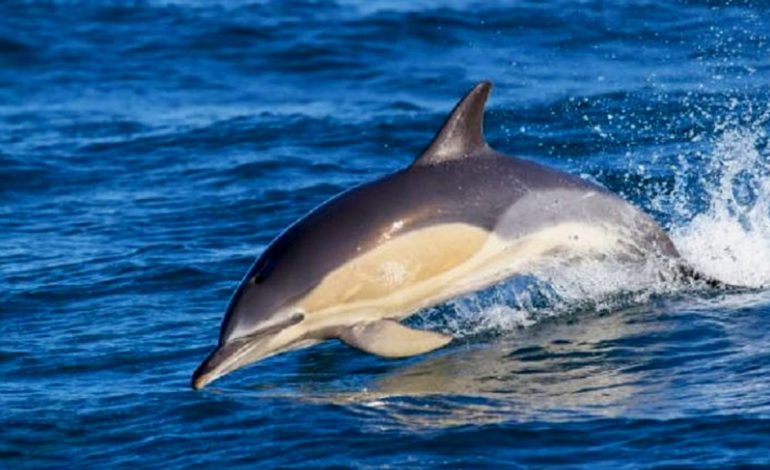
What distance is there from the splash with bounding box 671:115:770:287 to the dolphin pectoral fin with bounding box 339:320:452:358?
Answer: 98.5 inches

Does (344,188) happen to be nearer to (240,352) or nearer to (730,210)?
(730,210)

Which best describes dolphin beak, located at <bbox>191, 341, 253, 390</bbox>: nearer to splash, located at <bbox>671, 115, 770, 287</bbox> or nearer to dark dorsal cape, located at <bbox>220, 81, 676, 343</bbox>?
dark dorsal cape, located at <bbox>220, 81, 676, 343</bbox>

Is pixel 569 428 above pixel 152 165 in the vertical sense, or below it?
below

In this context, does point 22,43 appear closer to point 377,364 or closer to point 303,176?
point 303,176

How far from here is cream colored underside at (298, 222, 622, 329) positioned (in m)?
10.3

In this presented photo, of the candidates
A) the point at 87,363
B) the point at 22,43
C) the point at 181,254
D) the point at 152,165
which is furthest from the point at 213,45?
the point at 87,363

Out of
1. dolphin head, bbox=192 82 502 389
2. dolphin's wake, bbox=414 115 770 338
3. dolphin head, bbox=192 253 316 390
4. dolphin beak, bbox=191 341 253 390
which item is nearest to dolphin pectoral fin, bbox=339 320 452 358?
dolphin head, bbox=192 82 502 389

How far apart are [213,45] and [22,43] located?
2255 mm

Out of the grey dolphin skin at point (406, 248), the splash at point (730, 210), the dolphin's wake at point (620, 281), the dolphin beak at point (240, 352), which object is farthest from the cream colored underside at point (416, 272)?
the splash at point (730, 210)

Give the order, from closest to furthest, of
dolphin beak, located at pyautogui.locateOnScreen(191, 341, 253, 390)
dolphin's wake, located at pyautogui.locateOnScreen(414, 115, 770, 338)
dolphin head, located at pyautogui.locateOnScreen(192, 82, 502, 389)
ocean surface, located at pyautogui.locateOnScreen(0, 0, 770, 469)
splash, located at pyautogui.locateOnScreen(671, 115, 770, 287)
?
ocean surface, located at pyautogui.locateOnScreen(0, 0, 770, 469)
dolphin beak, located at pyautogui.locateOnScreen(191, 341, 253, 390)
dolphin head, located at pyautogui.locateOnScreen(192, 82, 502, 389)
dolphin's wake, located at pyautogui.locateOnScreen(414, 115, 770, 338)
splash, located at pyautogui.locateOnScreen(671, 115, 770, 287)

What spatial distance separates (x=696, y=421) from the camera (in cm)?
924

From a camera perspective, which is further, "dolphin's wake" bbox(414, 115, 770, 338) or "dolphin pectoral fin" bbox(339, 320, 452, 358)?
"dolphin's wake" bbox(414, 115, 770, 338)

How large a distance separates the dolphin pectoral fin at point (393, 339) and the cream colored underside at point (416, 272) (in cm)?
9

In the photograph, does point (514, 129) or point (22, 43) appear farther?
point (22, 43)
